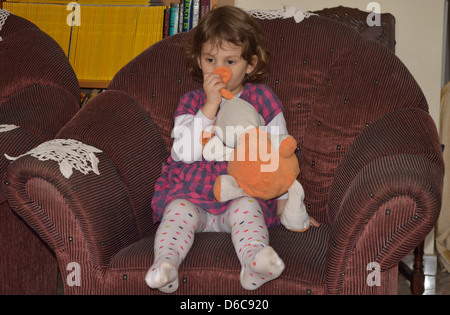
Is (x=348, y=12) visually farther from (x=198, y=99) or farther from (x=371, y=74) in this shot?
(x=198, y=99)

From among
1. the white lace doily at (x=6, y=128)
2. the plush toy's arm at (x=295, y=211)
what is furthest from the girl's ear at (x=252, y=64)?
the white lace doily at (x=6, y=128)

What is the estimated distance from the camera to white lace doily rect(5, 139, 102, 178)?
132cm

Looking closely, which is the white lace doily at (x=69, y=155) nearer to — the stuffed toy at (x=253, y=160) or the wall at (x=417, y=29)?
the stuffed toy at (x=253, y=160)

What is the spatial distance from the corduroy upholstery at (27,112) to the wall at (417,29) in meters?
0.83

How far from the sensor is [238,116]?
147cm

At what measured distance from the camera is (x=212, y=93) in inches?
60.9

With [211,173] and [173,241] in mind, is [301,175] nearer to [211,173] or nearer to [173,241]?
[211,173]

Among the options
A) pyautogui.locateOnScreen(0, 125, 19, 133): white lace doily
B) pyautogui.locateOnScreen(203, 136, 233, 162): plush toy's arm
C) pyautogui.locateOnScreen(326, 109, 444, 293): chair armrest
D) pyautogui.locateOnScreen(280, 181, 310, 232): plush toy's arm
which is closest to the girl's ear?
pyautogui.locateOnScreen(203, 136, 233, 162): plush toy's arm

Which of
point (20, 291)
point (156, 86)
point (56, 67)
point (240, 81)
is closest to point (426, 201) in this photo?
point (240, 81)

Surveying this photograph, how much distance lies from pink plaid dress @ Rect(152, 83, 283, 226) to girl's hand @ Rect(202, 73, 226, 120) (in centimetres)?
12

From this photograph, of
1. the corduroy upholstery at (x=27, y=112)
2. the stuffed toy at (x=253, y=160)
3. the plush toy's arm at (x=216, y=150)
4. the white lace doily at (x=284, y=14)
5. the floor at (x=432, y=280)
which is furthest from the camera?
the floor at (x=432, y=280)

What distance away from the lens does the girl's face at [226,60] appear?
158cm

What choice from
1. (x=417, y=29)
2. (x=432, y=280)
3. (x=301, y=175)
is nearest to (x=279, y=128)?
(x=301, y=175)

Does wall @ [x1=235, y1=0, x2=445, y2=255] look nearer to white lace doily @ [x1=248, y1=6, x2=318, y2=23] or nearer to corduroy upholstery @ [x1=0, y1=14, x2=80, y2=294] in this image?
white lace doily @ [x1=248, y1=6, x2=318, y2=23]
